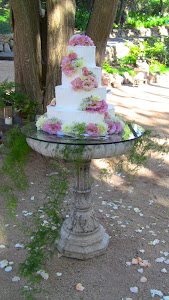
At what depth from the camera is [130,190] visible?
460 cm

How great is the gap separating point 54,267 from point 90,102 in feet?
5.00

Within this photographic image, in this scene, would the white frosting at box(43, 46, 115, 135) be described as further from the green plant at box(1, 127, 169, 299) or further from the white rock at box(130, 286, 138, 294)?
the white rock at box(130, 286, 138, 294)

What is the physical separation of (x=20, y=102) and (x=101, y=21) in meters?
1.80

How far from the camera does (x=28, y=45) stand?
15.9ft

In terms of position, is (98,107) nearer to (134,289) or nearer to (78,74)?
(78,74)

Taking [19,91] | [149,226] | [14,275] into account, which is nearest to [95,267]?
[14,275]

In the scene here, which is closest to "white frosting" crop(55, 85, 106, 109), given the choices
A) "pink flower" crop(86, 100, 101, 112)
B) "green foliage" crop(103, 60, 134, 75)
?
"pink flower" crop(86, 100, 101, 112)

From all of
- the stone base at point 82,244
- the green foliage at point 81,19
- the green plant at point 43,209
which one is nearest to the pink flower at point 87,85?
the green plant at point 43,209

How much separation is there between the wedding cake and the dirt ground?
849 mm

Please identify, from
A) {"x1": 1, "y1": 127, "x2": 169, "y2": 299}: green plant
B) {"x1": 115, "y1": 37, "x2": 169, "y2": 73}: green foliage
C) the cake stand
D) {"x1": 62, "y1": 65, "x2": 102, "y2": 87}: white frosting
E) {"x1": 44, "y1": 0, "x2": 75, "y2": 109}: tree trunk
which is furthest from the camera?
{"x1": 115, "y1": 37, "x2": 169, "y2": 73}: green foliage

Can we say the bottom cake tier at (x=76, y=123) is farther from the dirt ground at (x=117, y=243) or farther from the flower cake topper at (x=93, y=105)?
the dirt ground at (x=117, y=243)

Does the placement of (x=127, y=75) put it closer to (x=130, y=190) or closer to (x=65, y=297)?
(x=130, y=190)

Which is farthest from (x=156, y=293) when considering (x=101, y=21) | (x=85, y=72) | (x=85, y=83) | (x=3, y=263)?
(x=101, y=21)

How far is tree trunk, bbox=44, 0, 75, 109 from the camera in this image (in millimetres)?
4648
